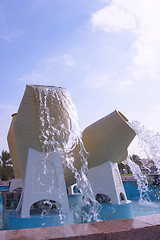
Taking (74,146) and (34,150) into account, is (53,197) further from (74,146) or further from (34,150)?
(74,146)

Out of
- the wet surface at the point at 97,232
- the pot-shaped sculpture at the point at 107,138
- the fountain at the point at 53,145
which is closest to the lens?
the wet surface at the point at 97,232

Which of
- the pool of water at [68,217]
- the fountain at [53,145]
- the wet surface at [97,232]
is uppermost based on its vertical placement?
the fountain at [53,145]

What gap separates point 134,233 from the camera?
7.79 ft

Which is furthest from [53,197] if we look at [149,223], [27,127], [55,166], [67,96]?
[149,223]

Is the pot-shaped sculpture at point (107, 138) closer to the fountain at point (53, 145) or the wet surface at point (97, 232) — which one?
the fountain at point (53, 145)

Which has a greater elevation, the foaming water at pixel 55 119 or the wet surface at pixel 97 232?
the foaming water at pixel 55 119

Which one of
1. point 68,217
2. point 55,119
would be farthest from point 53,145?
point 68,217

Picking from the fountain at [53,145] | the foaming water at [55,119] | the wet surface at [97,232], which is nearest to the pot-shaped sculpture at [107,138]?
the fountain at [53,145]

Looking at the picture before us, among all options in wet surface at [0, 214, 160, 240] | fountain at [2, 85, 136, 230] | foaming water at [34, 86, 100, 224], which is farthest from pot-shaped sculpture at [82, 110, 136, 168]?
wet surface at [0, 214, 160, 240]

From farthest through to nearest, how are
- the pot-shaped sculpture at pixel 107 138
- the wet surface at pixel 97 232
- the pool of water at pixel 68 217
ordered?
the pot-shaped sculpture at pixel 107 138 → the pool of water at pixel 68 217 → the wet surface at pixel 97 232

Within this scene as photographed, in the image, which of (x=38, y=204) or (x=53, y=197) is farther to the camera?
(x=38, y=204)

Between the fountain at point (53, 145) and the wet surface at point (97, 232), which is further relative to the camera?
the fountain at point (53, 145)

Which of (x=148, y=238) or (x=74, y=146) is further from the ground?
(x=74, y=146)

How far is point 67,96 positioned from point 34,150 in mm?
1930
